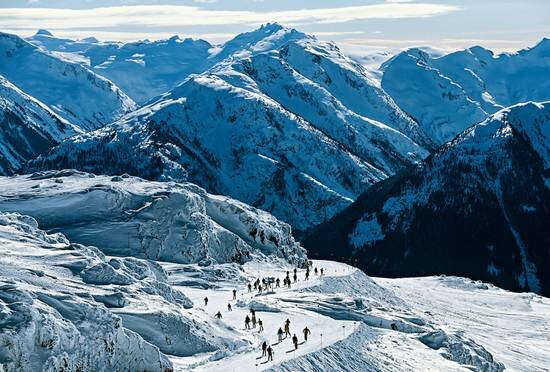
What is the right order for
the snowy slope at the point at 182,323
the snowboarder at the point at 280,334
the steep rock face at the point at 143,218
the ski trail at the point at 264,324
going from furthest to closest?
the steep rock face at the point at 143,218, the snowboarder at the point at 280,334, the ski trail at the point at 264,324, the snowy slope at the point at 182,323

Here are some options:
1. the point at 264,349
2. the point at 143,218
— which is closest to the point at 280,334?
the point at 264,349

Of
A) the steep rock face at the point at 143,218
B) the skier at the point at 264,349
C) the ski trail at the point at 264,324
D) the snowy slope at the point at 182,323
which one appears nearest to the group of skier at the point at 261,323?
the skier at the point at 264,349

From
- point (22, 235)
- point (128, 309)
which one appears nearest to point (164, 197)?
point (22, 235)

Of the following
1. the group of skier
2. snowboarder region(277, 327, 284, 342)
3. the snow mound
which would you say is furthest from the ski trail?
the snow mound

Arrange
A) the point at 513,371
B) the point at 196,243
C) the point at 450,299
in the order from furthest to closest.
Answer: the point at 450,299 → the point at 196,243 → the point at 513,371

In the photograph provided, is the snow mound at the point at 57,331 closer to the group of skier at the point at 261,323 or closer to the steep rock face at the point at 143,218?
the group of skier at the point at 261,323

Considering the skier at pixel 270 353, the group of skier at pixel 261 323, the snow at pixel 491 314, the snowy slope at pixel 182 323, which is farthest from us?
the snow at pixel 491 314

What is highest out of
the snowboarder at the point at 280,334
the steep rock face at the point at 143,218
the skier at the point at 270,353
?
the steep rock face at the point at 143,218

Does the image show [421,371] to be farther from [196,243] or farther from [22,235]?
[196,243]
